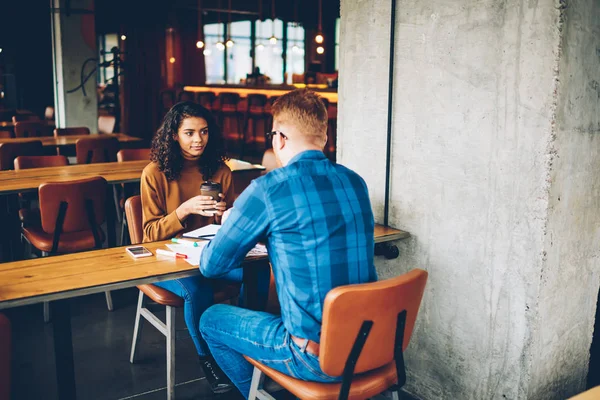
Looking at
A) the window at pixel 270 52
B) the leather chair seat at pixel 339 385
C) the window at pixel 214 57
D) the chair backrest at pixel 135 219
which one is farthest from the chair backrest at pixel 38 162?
the window at pixel 270 52

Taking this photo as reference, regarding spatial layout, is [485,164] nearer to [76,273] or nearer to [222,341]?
[222,341]

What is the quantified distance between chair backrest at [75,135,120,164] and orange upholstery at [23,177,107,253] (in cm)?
202

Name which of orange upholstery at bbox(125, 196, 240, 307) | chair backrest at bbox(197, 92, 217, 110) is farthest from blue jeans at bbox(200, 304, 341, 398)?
chair backrest at bbox(197, 92, 217, 110)

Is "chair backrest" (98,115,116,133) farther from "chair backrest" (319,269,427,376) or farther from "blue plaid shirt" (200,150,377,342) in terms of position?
"chair backrest" (319,269,427,376)

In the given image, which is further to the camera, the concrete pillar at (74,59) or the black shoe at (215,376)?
the concrete pillar at (74,59)

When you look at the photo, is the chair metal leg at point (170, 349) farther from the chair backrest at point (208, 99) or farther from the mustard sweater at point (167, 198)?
the chair backrest at point (208, 99)

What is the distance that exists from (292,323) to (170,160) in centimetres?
130

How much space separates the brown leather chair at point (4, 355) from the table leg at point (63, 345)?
24.1 inches

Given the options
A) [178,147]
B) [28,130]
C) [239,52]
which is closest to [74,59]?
[28,130]

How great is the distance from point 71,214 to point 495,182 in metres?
2.49

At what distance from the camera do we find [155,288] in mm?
2699

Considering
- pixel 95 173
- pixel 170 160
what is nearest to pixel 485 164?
pixel 170 160

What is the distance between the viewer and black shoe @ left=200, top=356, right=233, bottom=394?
2473mm

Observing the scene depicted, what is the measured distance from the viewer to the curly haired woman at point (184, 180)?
2.58 metres
